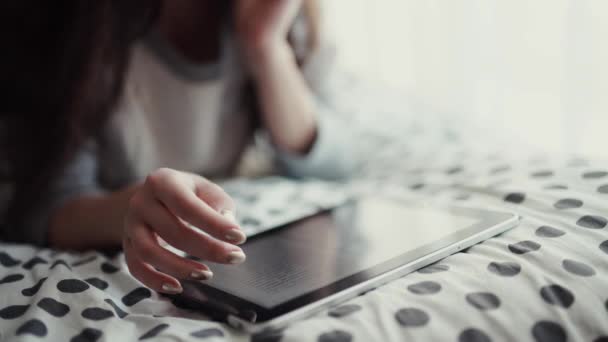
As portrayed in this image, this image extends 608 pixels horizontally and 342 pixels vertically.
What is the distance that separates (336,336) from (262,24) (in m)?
0.63

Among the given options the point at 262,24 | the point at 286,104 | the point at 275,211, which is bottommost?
the point at 275,211

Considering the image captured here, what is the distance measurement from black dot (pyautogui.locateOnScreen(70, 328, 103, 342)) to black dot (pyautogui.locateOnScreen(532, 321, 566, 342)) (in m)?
0.30

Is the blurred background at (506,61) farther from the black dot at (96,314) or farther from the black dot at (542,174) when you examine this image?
the black dot at (96,314)

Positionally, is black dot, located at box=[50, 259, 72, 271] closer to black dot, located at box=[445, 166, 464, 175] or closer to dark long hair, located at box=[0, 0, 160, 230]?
dark long hair, located at box=[0, 0, 160, 230]

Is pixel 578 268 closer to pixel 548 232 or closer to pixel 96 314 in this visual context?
pixel 548 232

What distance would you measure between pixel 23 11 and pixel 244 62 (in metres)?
0.38

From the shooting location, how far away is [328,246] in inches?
21.1

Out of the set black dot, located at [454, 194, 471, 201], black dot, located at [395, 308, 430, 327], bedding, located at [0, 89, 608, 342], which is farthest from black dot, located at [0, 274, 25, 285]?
black dot, located at [454, 194, 471, 201]

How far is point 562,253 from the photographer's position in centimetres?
45

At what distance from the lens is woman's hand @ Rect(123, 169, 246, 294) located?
427 mm

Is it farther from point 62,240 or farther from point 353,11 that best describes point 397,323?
point 353,11

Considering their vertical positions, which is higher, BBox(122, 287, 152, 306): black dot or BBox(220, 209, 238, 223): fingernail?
BBox(220, 209, 238, 223): fingernail

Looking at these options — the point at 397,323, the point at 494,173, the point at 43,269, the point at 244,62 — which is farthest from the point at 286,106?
the point at 397,323

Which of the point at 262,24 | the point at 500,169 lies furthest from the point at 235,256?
the point at 262,24
